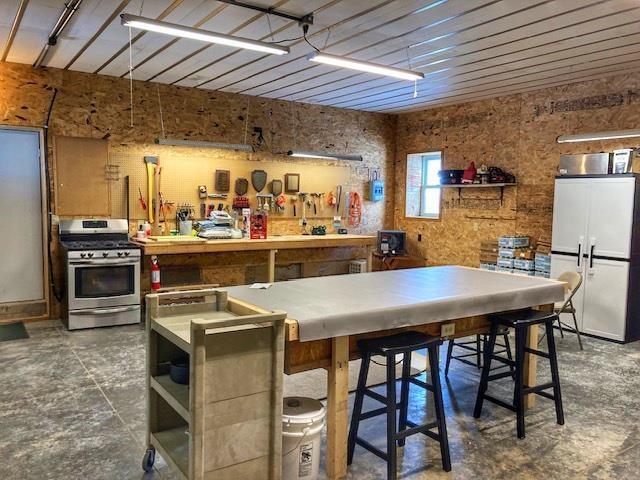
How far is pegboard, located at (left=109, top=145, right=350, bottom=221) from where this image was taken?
625 centimetres

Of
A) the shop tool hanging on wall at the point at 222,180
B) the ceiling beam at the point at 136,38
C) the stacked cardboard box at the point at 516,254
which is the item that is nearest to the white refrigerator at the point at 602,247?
the stacked cardboard box at the point at 516,254

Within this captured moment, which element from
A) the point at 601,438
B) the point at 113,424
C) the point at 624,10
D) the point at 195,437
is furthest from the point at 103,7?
the point at 601,438

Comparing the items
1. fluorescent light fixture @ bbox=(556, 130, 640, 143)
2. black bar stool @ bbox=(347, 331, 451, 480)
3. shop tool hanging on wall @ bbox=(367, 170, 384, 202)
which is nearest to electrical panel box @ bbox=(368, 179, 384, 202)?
shop tool hanging on wall @ bbox=(367, 170, 384, 202)

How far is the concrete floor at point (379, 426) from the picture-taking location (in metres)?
2.78

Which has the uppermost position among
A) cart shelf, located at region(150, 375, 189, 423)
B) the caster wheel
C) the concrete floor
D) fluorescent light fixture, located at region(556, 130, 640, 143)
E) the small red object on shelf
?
fluorescent light fixture, located at region(556, 130, 640, 143)

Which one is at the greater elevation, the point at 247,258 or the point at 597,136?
the point at 597,136

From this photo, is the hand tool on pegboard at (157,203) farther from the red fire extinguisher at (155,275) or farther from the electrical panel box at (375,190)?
the electrical panel box at (375,190)

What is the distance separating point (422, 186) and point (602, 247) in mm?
3497

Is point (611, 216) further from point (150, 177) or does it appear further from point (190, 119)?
point (150, 177)

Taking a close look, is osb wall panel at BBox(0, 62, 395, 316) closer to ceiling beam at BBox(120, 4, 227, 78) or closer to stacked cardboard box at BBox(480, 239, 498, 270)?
ceiling beam at BBox(120, 4, 227, 78)

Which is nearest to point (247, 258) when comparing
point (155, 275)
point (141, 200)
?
point (155, 275)

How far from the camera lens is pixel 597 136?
5348mm

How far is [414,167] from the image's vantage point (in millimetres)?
8500

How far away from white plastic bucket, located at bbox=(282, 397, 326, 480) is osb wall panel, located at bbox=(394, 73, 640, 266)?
4938 millimetres
